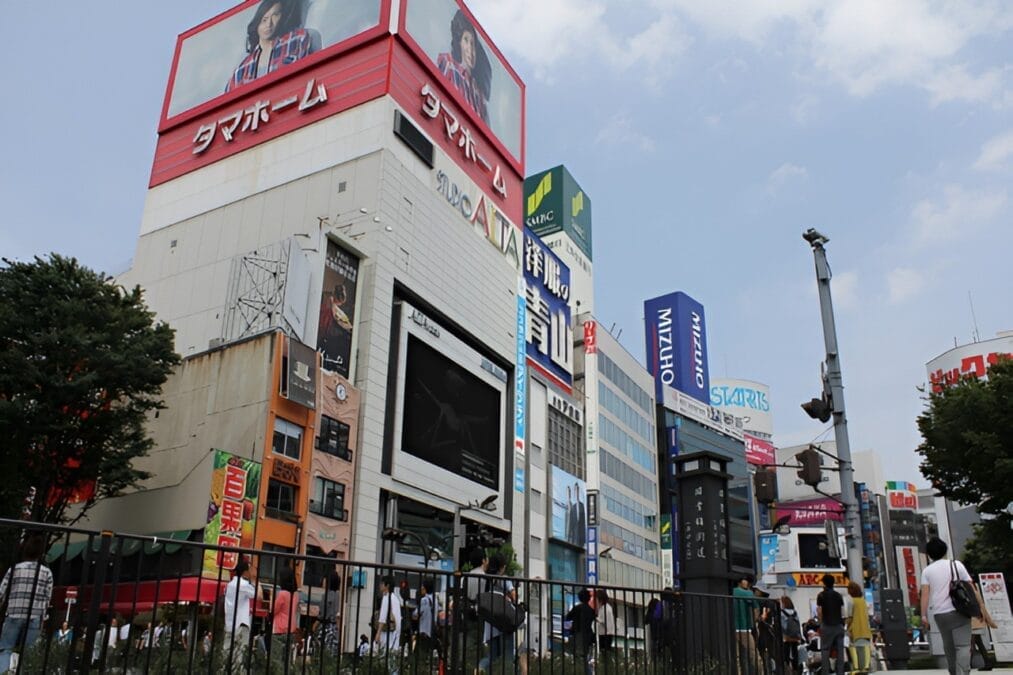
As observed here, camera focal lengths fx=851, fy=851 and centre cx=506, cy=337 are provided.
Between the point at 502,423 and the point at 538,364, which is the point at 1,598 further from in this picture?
the point at 538,364

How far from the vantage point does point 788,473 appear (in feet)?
350

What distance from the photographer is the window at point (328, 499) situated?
34.5 metres

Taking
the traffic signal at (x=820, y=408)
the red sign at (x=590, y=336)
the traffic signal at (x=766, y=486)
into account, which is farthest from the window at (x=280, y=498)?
the red sign at (x=590, y=336)

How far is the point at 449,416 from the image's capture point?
45500mm

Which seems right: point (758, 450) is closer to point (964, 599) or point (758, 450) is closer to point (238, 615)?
point (964, 599)

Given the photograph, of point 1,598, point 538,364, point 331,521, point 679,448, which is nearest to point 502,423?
point 538,364

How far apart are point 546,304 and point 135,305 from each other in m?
33.5

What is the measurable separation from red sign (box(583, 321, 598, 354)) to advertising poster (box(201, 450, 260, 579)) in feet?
129

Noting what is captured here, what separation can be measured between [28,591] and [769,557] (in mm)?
88405

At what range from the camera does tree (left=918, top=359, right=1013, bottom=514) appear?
88.6 ft

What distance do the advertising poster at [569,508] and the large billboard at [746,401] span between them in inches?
2036

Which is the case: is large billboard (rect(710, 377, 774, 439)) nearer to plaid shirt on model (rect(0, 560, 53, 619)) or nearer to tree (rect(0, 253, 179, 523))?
tree (rect(0, 253, 179, 523))

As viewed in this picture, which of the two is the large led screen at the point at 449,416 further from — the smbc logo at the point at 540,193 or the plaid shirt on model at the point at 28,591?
the plaid shirt on model at the point at 28,591

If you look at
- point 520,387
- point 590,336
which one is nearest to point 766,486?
point 520,387
